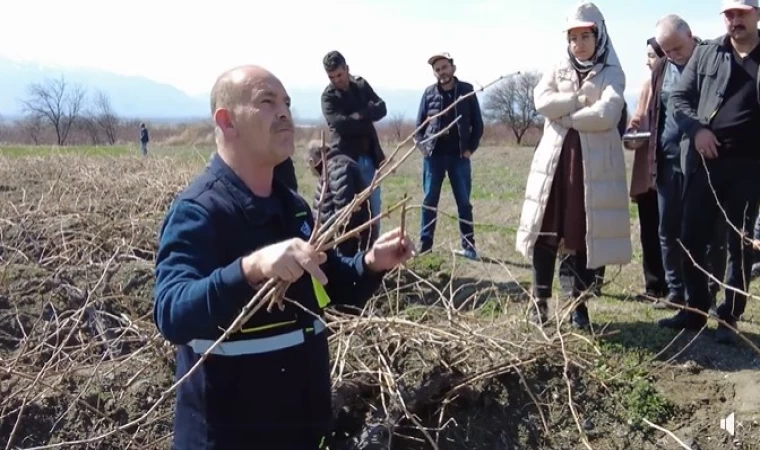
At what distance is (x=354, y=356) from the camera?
156 inches

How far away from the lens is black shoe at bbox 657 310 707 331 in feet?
14.6

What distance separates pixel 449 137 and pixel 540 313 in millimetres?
2799

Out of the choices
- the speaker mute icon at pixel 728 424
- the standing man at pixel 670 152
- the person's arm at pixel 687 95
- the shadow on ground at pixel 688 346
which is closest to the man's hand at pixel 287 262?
the speaker mute icon at pixel 728 424

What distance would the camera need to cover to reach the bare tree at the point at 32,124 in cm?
3812

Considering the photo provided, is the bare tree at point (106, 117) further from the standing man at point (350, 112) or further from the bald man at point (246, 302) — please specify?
the bald man at point (246, 302)

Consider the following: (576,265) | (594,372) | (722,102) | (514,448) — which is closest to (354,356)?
(514,448)

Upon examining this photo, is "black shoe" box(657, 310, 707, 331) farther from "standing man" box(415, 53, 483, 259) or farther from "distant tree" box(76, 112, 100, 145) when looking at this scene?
"distant tree" box(76, 112, 100, 145)

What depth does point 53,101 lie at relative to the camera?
152ft

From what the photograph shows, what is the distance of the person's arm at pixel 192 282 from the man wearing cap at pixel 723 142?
2.78m

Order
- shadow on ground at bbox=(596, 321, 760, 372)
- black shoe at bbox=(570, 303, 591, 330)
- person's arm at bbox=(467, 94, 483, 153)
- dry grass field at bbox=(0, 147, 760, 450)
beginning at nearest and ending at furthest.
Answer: dry grass field at bbox=(0, 147, 760, 450), shadow on ground at bbox=(596, 321, 760, 372), black shoe at bbox=(570, 303, 591, 330), person's arm at bbox=(467, 94, 483, 153)

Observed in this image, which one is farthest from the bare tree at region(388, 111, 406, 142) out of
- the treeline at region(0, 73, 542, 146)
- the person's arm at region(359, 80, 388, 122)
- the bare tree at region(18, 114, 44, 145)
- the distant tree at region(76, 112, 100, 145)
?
the bare tree at region(18, 114, 44, 145)

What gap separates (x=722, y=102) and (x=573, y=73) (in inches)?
30.6

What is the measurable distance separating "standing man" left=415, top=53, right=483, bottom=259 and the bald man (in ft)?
14.0

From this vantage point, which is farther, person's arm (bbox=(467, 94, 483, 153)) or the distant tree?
the distant tree
